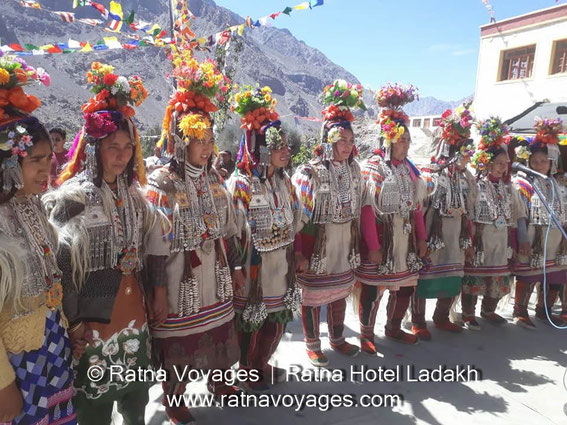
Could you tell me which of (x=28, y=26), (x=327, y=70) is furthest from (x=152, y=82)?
(x=327, y=70)

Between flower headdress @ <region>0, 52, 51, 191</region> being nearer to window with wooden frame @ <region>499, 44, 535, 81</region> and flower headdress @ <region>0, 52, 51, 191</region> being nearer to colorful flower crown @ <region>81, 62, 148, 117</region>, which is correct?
colorful flower crown @ <region>81, 62, 148, 117</region>

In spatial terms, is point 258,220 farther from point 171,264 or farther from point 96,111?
point 96,111

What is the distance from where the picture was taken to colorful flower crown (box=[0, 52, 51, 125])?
177 cm

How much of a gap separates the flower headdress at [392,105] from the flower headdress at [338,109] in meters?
0.34

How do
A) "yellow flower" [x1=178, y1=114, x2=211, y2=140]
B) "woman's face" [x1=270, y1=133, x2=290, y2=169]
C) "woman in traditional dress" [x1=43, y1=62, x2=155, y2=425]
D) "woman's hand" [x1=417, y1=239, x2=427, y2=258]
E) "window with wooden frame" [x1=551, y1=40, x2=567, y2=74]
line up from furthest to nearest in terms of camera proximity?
"window with wooden frame" [x1=551, y1=40, x2=567, y2=74] < "woman's hand" [x1=417, y1=239, x2=427, y2=258] < "woman's face" [x1=270, y1=133, x2=290, y2=169] < "yellow flower" [x1=178, y1=114, x2=211, y2=140] < "woman in traditional dress" [x1=43, y1=62, x2=155, y2=425]

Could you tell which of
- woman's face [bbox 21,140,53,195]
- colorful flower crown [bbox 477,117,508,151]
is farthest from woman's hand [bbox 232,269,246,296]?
colorful flower crown [bbox 477,117,508,151]

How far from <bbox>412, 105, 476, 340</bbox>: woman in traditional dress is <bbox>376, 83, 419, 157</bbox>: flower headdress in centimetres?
59

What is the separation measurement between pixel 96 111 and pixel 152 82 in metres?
64.6

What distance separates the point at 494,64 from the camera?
20.0 metres

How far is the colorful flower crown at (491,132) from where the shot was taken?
4.43 meters

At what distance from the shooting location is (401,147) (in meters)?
4.05

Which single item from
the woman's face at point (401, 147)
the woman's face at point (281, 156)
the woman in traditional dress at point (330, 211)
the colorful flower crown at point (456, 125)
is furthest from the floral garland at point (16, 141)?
the colorful flower crown at point (456, 125)

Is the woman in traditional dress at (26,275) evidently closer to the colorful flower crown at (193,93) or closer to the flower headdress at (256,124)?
the colorful flower crown at (193,93)

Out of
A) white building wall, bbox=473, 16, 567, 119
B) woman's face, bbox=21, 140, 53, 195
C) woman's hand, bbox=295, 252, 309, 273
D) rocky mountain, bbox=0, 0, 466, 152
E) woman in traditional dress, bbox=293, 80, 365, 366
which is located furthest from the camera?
rocky mountain, bbox=0, 0, 466, 152
